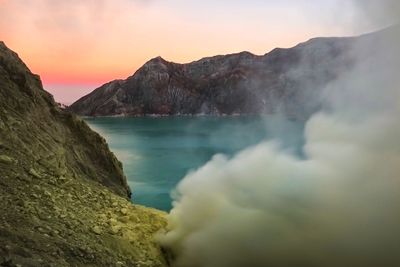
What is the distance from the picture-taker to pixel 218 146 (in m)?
95.5

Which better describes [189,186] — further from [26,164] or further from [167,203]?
[167,203]

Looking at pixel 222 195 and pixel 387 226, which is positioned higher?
pixel 222 195

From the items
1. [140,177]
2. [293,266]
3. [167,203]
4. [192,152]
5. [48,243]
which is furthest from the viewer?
[192,152]

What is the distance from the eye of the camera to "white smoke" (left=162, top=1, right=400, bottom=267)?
1560 cm

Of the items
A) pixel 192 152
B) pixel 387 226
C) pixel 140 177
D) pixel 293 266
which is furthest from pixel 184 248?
pixel 192 152

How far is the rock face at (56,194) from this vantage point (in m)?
14.2

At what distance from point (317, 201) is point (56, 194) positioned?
30.4ft

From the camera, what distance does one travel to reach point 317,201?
16.6 m

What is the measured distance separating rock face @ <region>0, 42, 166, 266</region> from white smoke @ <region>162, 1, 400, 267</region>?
2116mm

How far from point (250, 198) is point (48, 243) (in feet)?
24.6

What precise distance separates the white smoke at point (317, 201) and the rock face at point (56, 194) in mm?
2116

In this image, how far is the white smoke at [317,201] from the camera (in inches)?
614

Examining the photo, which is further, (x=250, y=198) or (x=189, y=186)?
(x=189, y=186)

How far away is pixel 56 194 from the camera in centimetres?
1825
